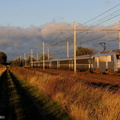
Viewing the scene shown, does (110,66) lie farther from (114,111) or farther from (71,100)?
(114,111)

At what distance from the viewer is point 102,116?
6.86m

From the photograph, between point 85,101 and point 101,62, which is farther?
point 101,62

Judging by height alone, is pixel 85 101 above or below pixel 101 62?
below

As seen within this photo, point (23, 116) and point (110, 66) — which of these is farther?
point (110, 66)

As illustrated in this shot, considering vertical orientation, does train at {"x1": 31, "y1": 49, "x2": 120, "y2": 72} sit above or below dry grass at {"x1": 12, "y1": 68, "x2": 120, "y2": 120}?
above

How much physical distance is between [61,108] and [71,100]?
0.57 m

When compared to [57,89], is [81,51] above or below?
above

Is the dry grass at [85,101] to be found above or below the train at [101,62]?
below

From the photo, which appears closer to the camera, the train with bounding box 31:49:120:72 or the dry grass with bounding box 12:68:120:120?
the dry grass with bounding box 12:68:120:120

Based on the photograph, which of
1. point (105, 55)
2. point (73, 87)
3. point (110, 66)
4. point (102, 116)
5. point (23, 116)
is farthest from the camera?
point (105, 55)

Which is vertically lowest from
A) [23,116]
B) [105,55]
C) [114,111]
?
[23,116]

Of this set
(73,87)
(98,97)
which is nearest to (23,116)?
(98,97)

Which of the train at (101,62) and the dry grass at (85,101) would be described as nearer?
the dry grass at (85,101)

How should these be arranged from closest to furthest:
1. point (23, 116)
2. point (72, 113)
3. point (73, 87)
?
point (72, 113)
point (23, 116)
point (73, 87)
